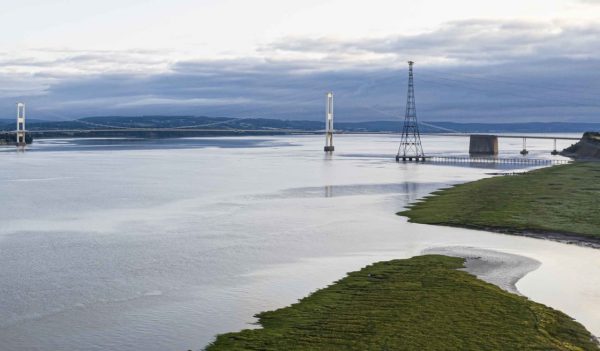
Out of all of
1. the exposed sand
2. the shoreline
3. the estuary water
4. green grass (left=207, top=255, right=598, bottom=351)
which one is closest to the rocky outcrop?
the estuary water

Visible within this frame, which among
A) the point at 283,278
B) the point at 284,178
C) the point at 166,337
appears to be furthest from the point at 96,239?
the point at 284,178

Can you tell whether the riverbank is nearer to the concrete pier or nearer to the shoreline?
the shoreline

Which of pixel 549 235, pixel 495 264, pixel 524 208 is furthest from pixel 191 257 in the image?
pixel 524 208

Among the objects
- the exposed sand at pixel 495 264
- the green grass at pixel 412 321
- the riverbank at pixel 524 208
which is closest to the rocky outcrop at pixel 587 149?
the riverbank at pixel 524 208

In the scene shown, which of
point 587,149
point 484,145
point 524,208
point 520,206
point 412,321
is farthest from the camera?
point 484,145

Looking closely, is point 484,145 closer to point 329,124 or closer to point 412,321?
point 329,124

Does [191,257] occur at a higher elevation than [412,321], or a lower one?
lower

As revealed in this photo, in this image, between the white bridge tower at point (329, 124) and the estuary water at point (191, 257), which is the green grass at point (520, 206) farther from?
the white bridge tower at point (329, 124)
